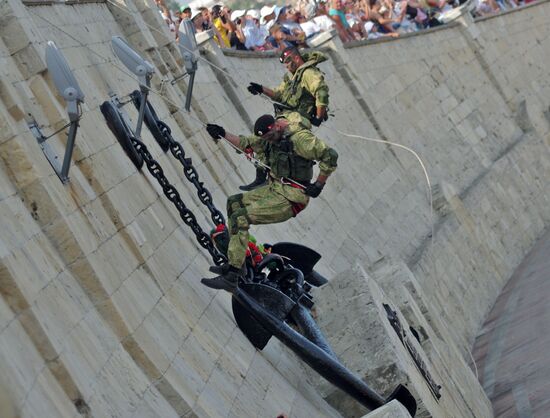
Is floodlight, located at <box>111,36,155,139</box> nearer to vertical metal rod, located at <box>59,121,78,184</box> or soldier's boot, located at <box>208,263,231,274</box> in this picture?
soldier's boot, located at <box>208,263,231,274</box>

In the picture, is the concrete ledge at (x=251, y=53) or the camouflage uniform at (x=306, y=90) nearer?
the camouflage uniform at (x=306, y=90)

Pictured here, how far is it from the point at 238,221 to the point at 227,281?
0.71 metres

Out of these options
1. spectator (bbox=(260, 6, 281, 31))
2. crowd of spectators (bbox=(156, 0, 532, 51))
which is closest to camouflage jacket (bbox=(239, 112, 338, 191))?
crowd of spectators (bbox=(156, 0, 532, 51))

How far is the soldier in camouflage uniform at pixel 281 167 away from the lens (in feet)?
41.1

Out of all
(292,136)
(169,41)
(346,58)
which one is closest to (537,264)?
(346,58)

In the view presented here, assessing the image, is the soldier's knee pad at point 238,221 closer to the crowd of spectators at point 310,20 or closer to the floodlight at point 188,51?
the floodlight at point 188,51

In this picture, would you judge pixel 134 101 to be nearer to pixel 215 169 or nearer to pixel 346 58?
pixel 215 169

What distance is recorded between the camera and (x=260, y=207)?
41.4 ft

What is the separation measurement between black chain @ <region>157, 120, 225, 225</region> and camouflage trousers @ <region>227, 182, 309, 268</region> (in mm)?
303

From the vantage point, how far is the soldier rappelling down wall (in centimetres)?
1612

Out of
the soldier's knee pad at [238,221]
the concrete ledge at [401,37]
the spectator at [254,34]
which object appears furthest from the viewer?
the concrete ledge at [401,37]

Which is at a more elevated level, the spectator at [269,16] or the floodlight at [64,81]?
the spectator at [269,16]

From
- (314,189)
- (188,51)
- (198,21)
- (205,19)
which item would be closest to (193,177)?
(314,189)

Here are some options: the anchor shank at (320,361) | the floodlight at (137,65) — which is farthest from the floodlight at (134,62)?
the anchor shank at (320,361)
